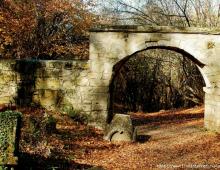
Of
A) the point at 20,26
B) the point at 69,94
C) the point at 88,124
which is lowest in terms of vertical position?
the point at 88,124

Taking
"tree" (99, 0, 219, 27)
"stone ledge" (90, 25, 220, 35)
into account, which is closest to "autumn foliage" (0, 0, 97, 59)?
"tree" (99, 0, 219, 27)

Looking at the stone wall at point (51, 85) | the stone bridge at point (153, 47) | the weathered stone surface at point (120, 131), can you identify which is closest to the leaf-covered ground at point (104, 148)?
the weathered stone surface at point (120, 131)

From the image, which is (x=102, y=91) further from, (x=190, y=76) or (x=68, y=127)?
(x=190, y=76)

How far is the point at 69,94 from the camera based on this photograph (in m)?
12.3

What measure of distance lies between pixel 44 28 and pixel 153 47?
9.00 metres

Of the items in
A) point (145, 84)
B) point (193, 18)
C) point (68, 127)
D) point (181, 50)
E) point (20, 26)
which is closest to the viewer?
point (68, 127)

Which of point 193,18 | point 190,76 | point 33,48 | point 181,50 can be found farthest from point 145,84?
point 181,50

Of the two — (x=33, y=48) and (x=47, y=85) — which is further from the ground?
(x=33, y=48)

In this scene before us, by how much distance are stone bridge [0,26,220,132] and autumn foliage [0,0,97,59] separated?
5.54 metres

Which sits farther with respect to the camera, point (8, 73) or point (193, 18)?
point (193, 18)

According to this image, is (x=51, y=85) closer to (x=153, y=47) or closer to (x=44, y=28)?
(x=153, y=47)

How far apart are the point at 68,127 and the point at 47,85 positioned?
174 cm

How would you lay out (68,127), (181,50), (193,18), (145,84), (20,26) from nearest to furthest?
(68,127) → (181,50) → (20,26) → (193,18) → (145,84)

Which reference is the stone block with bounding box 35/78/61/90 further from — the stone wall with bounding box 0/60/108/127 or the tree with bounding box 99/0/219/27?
the tree with bounding box 99/0/219/27
